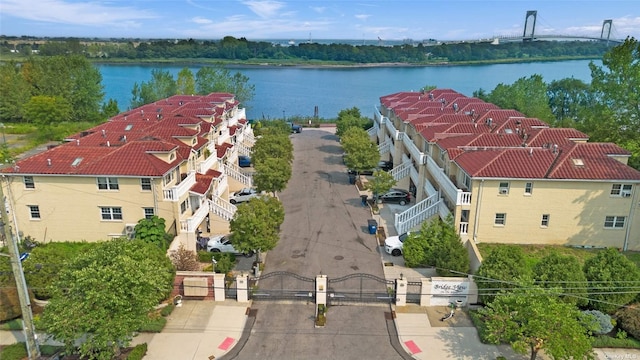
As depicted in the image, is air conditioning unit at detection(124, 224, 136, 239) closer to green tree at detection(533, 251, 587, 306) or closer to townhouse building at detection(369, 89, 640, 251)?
townhouse building at detection(369, 89, 640, 251)

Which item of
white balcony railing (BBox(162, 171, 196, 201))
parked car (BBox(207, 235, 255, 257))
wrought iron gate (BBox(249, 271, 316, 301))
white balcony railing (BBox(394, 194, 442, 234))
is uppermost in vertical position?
white balcony railing (BBox(162, 171, 196, 201))

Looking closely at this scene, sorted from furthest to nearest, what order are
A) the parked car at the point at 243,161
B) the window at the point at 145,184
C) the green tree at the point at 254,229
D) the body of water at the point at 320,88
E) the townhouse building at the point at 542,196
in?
the body of water at the point at 320,88
the parked car at the point at 243,161
the window at the point at 145,184
the townhouse building at the point at 542,196
the green tree at the point at 254,229

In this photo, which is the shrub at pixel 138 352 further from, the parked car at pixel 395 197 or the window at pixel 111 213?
the parked car at pixel 395 197

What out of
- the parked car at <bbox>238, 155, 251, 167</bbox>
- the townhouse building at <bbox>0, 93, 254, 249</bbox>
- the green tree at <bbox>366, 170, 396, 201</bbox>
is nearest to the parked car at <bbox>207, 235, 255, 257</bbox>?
the townhouse building at <bbox>0, 93, 254, 249</bbox>

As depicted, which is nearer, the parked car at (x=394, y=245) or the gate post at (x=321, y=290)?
the gate post at (x=321, y=290)

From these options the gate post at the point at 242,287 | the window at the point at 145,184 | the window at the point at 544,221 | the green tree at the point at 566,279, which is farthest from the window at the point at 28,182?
the window at the point at 544,221

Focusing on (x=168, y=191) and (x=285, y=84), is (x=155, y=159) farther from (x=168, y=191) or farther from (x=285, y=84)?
(x=285, y=84)
